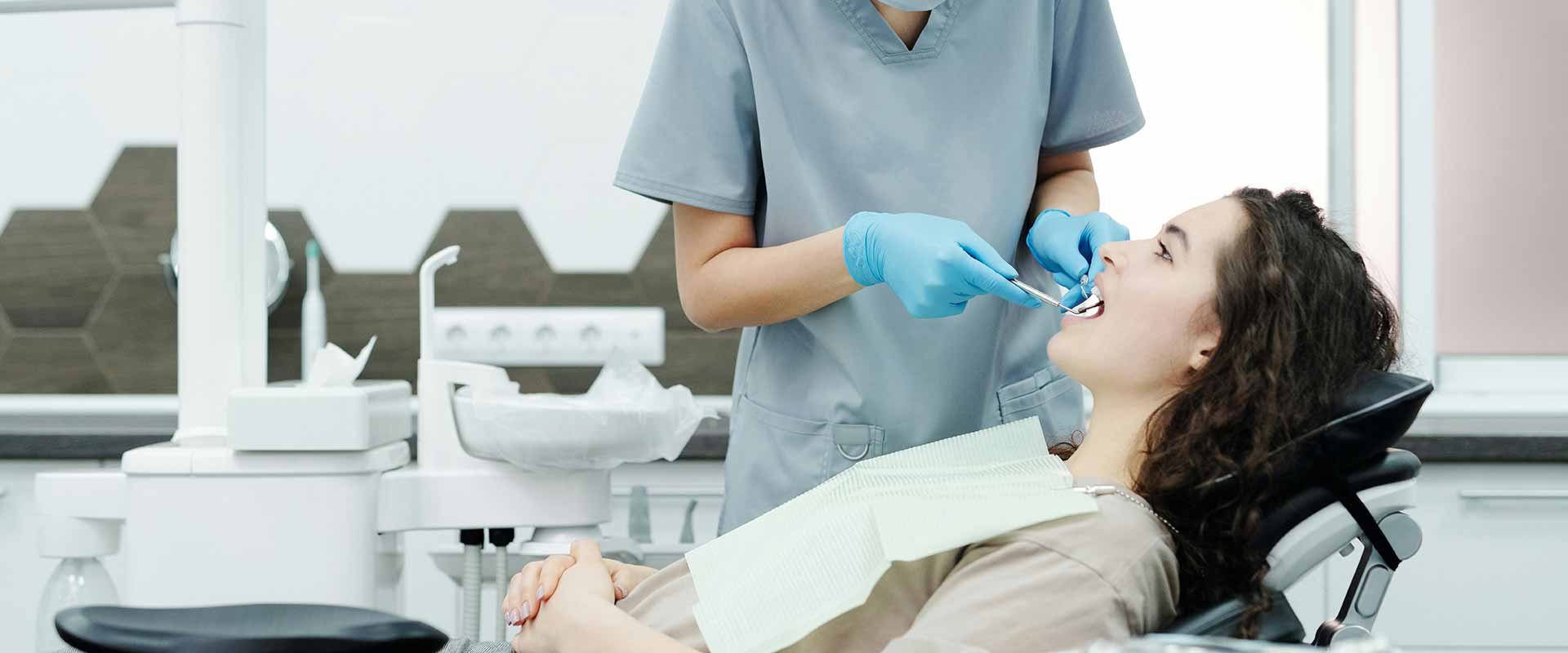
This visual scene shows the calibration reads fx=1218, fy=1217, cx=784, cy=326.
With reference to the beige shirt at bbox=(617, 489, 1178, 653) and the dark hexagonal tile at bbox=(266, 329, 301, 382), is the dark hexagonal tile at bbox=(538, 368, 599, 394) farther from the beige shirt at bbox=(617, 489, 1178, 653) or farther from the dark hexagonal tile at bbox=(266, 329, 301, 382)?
the beige shirt at bbox=(617, 489, 1178, 653)

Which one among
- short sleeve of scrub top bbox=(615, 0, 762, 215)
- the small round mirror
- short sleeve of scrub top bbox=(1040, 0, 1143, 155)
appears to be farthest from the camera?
the small round mirror

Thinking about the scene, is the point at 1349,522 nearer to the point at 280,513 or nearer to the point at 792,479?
the point at 792,479

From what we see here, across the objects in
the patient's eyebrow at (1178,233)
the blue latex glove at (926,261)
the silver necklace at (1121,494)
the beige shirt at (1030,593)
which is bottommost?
the beige shirt at (1030,593)

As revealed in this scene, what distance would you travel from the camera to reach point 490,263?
2439mm

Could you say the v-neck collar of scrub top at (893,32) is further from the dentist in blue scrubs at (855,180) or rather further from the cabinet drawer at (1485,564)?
the cabinet drawer at (1485,564)

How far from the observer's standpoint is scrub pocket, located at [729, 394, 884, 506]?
1.31 m

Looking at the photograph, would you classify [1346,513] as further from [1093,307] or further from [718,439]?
[718,439]

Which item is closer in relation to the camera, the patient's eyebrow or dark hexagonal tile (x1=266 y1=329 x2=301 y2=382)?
the patient's eyebrow

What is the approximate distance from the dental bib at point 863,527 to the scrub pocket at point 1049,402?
124mm

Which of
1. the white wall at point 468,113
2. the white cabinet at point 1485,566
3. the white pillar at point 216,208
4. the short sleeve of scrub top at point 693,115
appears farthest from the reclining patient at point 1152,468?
the white wall at point 468,113

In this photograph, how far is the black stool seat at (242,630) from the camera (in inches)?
29.0

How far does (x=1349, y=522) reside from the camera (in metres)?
0.98

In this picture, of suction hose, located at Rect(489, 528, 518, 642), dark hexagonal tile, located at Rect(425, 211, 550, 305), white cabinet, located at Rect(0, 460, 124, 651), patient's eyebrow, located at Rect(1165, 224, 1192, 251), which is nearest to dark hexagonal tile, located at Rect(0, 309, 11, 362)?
white cabinet, located at Rect(0, 460, 124, 651)

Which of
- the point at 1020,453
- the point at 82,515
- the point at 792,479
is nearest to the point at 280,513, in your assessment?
the point at 82,515
